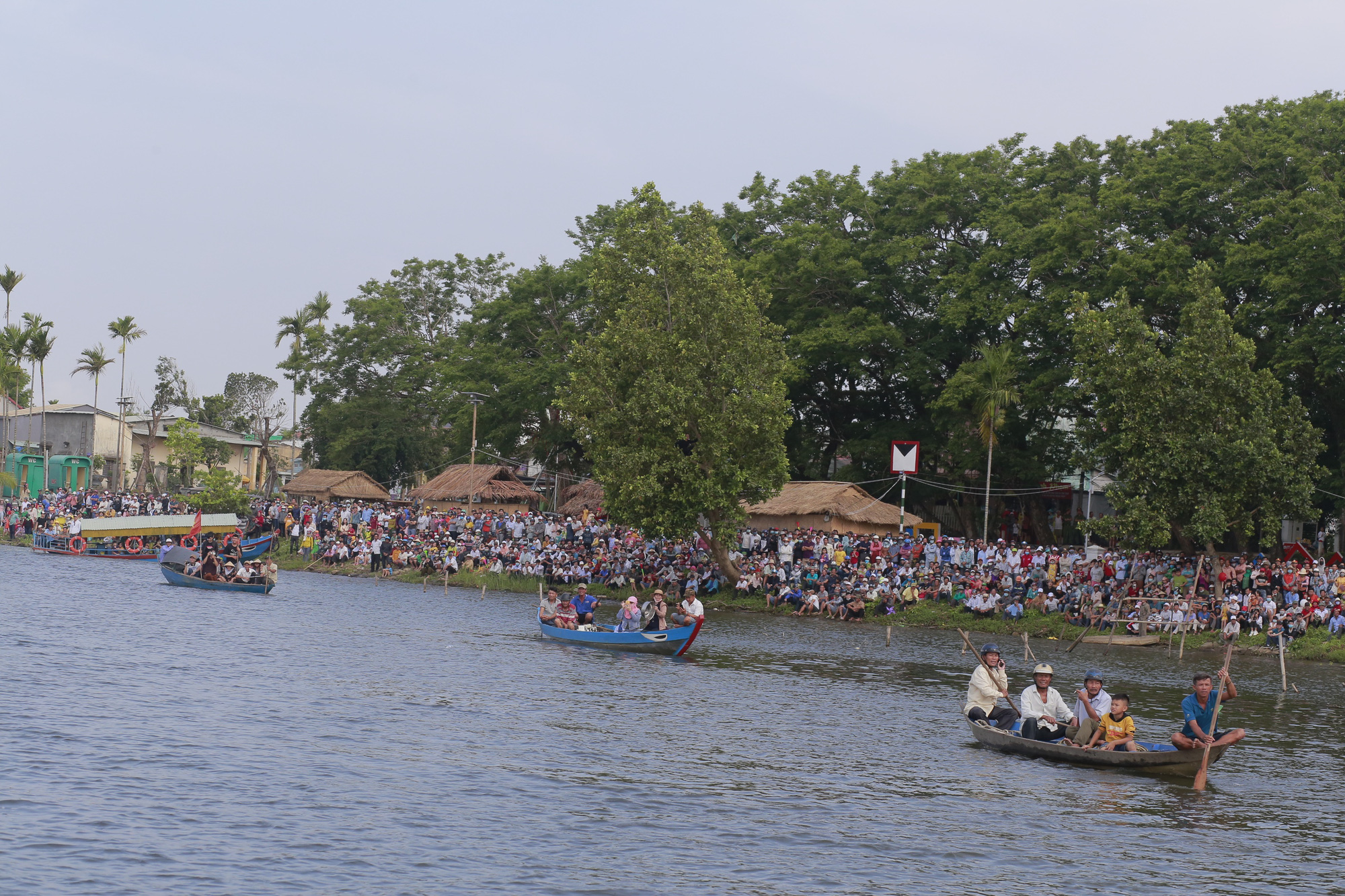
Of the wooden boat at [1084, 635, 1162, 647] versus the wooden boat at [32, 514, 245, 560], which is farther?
the wooden boat at [32, 514, 245, 560]

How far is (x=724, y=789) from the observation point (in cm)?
1712

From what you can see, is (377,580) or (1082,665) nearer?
(1082,665)

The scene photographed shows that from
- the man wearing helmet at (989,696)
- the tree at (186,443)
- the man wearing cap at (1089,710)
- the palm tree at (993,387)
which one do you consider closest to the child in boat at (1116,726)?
the man wearing cap at (1089,710)

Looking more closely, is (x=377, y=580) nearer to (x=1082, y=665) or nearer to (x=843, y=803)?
(x=1082, y=665)

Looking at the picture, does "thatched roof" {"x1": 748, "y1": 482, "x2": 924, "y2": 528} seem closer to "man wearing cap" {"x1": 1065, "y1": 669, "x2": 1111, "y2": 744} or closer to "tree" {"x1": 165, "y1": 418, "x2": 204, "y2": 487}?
"man wearing cap" {"x1": 1065, "y1": 669, "x2": 1111, "y2": 744}

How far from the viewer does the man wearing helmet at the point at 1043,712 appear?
19.9m

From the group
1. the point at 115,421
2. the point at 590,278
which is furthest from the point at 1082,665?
the point at 115,421

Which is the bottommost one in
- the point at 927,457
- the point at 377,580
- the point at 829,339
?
the point at 377,580

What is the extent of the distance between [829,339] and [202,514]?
33159 mm

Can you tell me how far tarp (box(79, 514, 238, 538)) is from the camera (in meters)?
65.2

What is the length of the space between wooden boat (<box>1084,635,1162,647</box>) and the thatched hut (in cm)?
3625

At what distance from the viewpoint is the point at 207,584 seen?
48.3 m

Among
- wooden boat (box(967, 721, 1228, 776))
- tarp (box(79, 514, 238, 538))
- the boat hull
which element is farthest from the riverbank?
wooden boat (box(967, 721, 1228, 776))

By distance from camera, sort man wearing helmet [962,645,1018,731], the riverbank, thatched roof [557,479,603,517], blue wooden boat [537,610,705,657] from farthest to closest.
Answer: thatched roof [557,479,603,517], the riverbank, blue wooden boat [537,610,705,657], man wearing helmet [962,645,1018,731]
